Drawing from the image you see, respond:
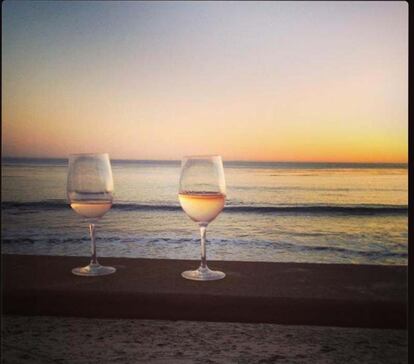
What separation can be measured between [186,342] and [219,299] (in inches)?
4.0

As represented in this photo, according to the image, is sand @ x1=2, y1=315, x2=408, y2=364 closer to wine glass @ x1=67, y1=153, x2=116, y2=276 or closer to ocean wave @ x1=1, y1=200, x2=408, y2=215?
wine glass @ x1=67, y1=153, x2=116, y2=276

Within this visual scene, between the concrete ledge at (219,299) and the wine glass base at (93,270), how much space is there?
1.3 inches

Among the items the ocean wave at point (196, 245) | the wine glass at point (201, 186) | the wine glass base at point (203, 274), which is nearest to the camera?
the wine glass base at point (203, 274)

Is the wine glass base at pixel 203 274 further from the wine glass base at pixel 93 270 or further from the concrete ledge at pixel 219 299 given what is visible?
the wine glass base at pixel 93 270

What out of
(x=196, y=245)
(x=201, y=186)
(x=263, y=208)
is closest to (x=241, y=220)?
(x=263, y=208)

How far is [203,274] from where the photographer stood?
1148mm

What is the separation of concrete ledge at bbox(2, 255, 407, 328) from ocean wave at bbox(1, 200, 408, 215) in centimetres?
833

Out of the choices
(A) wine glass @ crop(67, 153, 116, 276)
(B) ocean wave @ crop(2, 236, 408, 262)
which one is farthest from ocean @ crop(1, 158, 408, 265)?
(A) wine glass @ crop(67, 153, 116, 276)

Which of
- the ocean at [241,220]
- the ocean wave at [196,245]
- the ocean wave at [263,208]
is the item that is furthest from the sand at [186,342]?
the ocean wave at [263,208]

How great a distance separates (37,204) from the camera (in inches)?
403

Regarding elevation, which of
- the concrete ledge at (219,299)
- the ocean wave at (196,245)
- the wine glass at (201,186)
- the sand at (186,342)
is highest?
the wine glass at (201,186)

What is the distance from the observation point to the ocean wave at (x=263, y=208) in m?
9.71

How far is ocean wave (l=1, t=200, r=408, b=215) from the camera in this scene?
31.9ft

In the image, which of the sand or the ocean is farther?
the ocean
